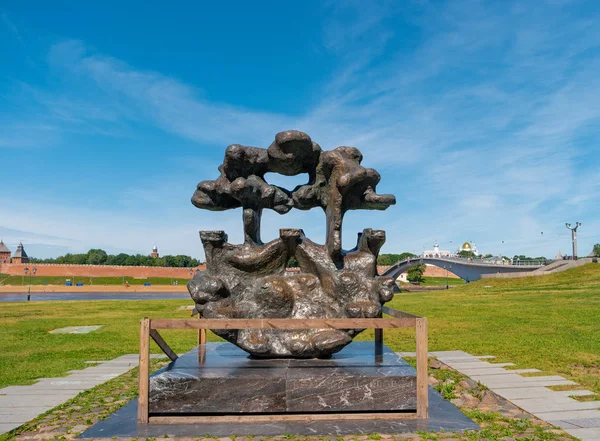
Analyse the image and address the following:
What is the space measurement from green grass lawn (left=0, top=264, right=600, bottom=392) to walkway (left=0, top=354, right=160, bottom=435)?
0.57 meters

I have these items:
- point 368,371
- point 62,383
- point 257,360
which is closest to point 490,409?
point 368,371

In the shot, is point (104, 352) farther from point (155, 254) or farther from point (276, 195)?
point (155, 254)

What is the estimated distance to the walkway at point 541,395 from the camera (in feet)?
17.8

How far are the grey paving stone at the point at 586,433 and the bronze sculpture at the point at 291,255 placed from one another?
258cm

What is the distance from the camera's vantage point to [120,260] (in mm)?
99938

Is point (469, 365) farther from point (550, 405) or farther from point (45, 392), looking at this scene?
point (45, 392)

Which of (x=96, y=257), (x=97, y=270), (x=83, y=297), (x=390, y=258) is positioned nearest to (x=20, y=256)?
(x=96, y=257)

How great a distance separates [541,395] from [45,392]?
22.9 feet

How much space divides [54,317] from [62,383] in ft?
43.2

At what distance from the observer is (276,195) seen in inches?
312

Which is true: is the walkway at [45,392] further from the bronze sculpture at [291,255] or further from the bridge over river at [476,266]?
the bridge over river at [476,266]

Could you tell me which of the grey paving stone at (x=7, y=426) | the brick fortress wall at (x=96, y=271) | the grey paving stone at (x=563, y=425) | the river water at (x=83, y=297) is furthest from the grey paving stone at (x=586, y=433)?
the brick fortress wall at (x=96, y=271)

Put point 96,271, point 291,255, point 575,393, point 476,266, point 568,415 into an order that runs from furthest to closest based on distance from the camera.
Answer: point 96,271 < point 476,266 < point 291,255 < point 575,393 < point 568,415

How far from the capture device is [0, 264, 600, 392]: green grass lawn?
9.25 metres
